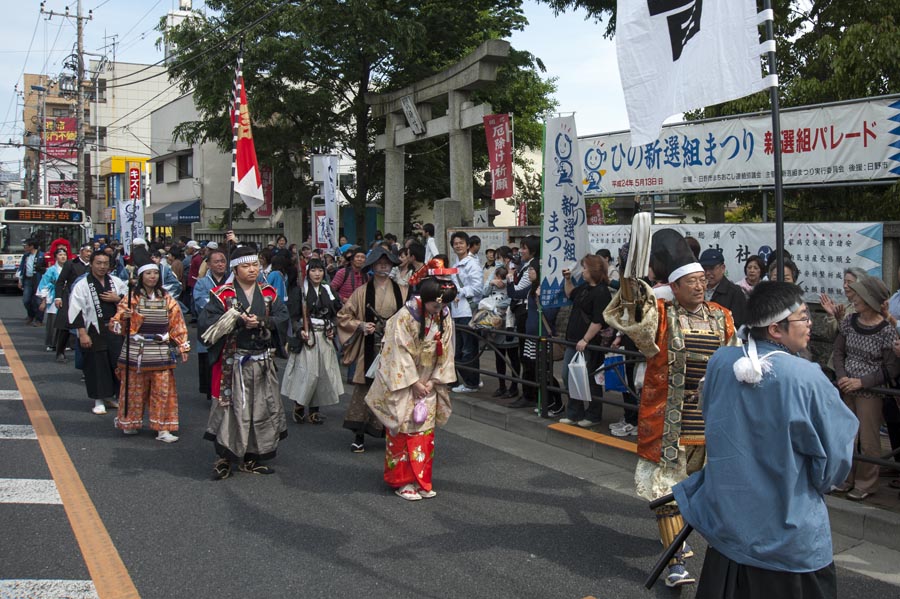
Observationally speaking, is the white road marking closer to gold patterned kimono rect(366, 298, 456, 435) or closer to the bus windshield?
gold patterned kimono rect(366, 298, 456, 435)

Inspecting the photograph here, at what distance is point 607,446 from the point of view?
21.6 ft

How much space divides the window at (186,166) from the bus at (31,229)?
1046 cm

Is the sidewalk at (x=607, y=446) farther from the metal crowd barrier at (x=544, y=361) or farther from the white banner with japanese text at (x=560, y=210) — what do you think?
the white banner with japanese text at (x=560, y=210)

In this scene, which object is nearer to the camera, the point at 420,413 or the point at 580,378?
the point at 420,413

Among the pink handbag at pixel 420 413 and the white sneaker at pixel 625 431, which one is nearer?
the pink handbag at pixel 420 413

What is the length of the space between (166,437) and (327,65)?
583 inches

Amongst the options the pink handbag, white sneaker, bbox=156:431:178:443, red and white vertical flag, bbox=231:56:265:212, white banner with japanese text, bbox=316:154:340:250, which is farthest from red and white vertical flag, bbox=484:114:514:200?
the pink handbag

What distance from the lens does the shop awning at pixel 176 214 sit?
33781mm

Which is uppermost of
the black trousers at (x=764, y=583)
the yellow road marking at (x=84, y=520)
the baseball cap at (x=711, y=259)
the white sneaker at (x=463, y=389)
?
the baseball cap at (x=711, y=259)

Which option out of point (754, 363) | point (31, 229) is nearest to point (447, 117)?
point (754, 363)

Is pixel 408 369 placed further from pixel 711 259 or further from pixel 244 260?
pixel 711 259

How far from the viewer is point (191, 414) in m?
8.55

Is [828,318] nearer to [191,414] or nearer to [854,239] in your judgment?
[854,239]

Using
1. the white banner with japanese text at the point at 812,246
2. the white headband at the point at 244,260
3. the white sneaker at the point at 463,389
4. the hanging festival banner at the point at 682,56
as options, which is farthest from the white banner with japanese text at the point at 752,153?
the white headband at the point at 244,260
